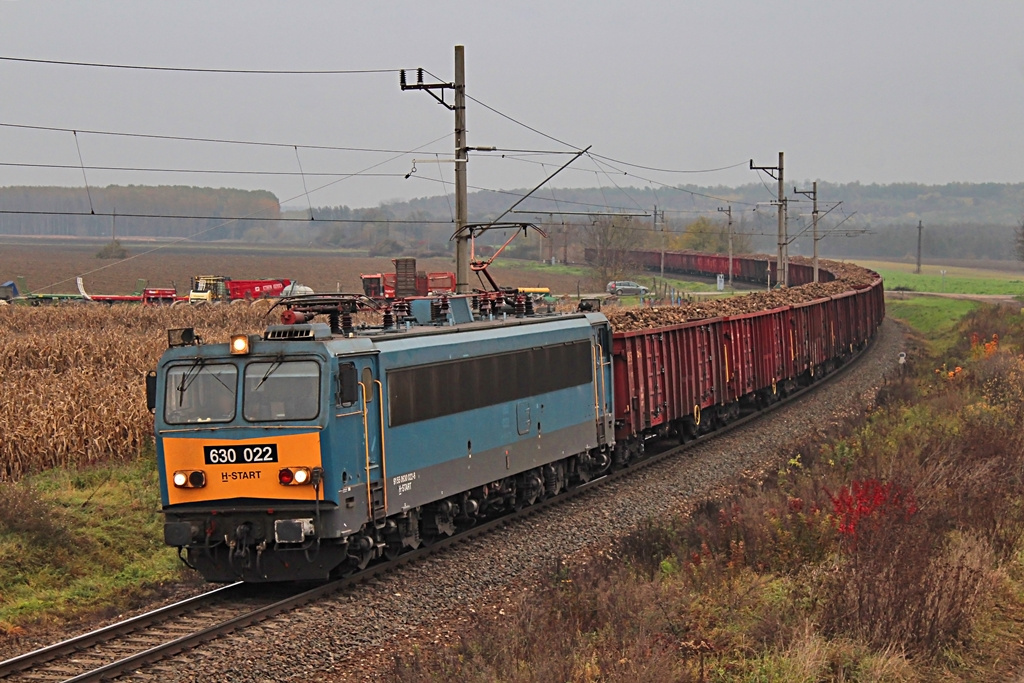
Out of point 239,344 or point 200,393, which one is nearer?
point 239,344

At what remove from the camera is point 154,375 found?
40.2ft

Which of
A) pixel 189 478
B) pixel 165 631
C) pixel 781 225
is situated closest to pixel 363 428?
pixel 189 478

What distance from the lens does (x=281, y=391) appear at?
454 inches

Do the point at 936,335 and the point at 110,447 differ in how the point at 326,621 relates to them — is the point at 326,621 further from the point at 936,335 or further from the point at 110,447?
the point at 936,335

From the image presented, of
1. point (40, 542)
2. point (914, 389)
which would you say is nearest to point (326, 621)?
point (40, 542)

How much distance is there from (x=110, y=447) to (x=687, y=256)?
75.5m

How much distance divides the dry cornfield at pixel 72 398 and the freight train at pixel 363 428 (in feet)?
19.1

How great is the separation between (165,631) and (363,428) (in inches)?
113

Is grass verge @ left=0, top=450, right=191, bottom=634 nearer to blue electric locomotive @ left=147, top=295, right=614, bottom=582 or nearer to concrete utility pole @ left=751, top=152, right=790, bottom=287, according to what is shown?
blue electric locomotive @ left=147, top=295, right=614, bottom=582

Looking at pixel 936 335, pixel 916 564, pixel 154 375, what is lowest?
pixel 936 335

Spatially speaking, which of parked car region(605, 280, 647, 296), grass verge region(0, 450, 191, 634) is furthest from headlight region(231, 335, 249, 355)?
parked car region(605, 280, 647, 296)

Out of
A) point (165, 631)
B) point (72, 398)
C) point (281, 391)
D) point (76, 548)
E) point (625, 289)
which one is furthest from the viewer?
point (625, 289)

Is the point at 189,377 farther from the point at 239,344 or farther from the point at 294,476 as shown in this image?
the point at 294,476

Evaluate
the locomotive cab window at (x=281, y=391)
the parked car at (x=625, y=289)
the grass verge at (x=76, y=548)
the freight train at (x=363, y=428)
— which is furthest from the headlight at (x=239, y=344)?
the parked car at (x=625, y=289)
